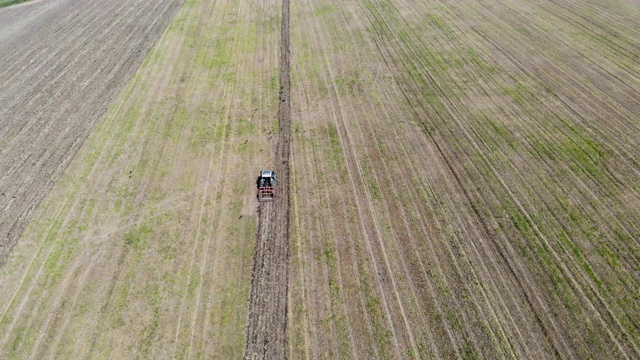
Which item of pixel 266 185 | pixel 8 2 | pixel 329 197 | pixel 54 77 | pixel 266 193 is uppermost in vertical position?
pixel 8 2

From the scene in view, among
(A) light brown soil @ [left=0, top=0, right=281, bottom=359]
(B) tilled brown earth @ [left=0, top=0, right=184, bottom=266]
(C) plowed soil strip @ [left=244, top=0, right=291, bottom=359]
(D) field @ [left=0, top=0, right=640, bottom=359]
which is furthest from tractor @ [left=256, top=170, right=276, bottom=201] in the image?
(B) tilled brown earth @ [left=0, top=0, right=184, bottom=266]

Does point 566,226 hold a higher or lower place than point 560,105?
lower

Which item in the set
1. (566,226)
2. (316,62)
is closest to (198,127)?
(316,62)

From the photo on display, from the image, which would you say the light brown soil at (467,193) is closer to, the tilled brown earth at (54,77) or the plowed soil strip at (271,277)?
the plowed soil strip at (271,277)

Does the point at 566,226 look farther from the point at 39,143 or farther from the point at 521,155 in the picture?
the point at 39,143

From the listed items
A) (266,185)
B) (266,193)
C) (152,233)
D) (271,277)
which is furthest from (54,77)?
→ (271,277)

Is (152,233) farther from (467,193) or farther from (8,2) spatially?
(8,2)
